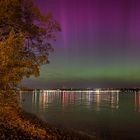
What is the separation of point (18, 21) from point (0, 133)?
9494 mm

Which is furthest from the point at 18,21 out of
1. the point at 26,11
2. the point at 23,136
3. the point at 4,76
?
the point at 23,136

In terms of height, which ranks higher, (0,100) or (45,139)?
(0,100)

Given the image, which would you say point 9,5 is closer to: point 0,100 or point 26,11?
point 26,11

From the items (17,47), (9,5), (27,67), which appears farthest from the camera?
(9,5)

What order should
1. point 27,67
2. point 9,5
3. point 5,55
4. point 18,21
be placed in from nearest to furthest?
point 5,55 → point 27,67 → point 9,5 → point 18,21

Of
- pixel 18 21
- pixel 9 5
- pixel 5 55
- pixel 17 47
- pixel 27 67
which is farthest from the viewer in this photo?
pixel 18 21

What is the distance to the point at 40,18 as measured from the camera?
27312 mm

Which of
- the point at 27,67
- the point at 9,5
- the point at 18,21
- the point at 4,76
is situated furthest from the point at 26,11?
the point at 4,76

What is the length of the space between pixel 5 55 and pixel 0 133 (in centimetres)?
466

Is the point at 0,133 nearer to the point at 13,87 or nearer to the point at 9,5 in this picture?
the point at 13,87

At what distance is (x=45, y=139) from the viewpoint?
24.2 m

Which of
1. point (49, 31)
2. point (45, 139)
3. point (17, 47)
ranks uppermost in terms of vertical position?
point (49, 31)

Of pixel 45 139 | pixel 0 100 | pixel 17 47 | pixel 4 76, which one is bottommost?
pixel 45 139

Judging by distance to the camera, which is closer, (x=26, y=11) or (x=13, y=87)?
(x=13, y=87)
